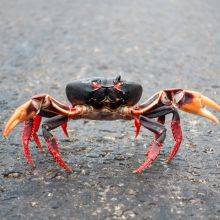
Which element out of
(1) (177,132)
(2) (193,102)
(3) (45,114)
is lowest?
(1) (177,132)

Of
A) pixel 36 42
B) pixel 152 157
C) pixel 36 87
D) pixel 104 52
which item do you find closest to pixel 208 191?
pixel 152 157

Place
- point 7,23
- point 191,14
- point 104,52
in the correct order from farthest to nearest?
point 191,14, point 7,23, point 104,52

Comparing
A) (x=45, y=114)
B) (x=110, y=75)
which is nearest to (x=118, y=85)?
(x=45, y=114)

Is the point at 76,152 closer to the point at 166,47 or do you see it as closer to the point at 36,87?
A: the point at 36,87

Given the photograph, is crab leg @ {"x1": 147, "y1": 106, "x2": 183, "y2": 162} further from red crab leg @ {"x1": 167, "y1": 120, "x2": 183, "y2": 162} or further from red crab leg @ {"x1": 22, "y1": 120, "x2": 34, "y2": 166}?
red crab leg @ {"x1": 22, "y1": 120, "x2": 34, "y2": 166}

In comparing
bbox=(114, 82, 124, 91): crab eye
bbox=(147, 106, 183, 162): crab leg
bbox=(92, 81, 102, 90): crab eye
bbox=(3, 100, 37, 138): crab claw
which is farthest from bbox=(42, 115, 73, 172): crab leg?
bbox=(147, 106, 183, 162): crab leg

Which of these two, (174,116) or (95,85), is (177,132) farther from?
(95,85)
